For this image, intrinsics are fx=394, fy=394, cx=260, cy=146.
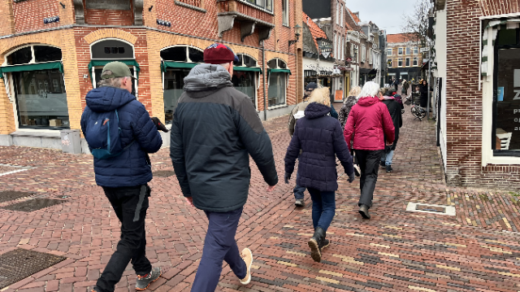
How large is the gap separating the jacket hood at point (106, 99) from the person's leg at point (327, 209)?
2.18m

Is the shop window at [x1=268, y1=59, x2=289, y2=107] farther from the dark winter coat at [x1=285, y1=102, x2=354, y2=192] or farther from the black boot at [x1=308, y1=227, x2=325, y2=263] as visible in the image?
the black boot at [x1=308, y1=227, x2=325, y2=263]

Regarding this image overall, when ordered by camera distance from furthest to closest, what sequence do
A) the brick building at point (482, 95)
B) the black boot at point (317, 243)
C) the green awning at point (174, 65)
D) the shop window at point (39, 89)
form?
the green awning at point (174, 65) → the shop window at point (39, 89) → the brick building at point (482, 95) → the black boot at point (317, 243)

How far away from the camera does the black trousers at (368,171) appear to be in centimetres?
521

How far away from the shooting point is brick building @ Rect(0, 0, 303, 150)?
35.5 feet

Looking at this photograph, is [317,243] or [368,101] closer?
[317,243]

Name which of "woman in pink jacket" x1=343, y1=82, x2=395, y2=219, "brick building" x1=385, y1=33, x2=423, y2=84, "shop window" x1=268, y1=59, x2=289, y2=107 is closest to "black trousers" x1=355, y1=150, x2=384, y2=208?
"woman in pink jacket" x1=343, y1=82, x2=395, y2=219

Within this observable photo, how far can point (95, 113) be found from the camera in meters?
3.00

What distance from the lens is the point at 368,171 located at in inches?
208

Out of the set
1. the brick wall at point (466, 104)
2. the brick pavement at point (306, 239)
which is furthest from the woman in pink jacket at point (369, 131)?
the brick wall at point (466, 104)

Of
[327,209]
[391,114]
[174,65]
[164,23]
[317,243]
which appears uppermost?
[164,23]

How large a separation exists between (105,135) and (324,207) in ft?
7.47

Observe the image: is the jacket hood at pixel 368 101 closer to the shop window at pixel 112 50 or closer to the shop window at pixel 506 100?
the shop window at pixel 506 100

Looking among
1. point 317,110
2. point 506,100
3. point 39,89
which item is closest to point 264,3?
point 39,89

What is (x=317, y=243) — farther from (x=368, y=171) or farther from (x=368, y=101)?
(x=368, y=101)
